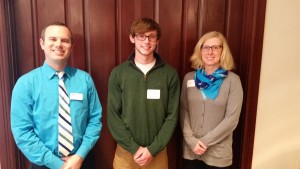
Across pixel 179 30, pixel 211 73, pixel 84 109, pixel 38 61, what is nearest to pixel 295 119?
pixel 211 73

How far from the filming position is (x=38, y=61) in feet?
5.44

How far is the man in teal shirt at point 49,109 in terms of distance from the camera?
4.11ft

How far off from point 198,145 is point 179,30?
2.67 feet

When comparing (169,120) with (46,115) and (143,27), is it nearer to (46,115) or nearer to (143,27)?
(143,27)

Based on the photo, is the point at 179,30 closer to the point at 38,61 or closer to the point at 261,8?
the point at 261,8

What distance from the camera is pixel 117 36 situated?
172 cm

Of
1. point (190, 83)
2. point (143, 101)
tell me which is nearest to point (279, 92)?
point (190, 83)

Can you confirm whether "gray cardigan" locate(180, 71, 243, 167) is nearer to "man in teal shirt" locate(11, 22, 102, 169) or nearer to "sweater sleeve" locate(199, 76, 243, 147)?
"sweater sleeve" locate(199, 76, 243, 147)

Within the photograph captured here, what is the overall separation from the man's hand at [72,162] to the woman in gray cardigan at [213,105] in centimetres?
65

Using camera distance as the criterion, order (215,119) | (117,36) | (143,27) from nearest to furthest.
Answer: (143,27) < (215,119) < (117,36)

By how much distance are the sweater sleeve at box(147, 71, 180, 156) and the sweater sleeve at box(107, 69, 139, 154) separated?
0.37 ft

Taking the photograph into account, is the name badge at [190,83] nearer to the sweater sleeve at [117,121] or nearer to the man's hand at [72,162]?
the sweater sleeve at [117,121]

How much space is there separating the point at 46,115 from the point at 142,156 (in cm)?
57

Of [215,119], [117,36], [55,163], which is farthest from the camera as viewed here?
[117,36]
